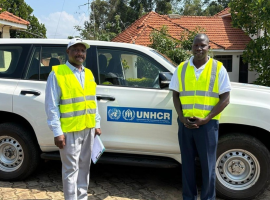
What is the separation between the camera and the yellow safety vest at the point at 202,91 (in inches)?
120

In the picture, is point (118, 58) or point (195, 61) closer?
point (195, 61)

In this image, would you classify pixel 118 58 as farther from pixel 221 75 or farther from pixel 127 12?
pixel 127 12

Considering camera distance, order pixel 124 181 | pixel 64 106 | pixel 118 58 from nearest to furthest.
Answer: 1. pixel 64 106
2. pixel 118 58
3. pixel 124 181

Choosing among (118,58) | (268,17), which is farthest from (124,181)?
(268,17)

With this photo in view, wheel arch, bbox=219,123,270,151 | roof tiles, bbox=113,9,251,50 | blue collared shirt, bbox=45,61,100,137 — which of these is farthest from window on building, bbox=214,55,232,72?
blue collared shirt, bbox=45,61,100,137

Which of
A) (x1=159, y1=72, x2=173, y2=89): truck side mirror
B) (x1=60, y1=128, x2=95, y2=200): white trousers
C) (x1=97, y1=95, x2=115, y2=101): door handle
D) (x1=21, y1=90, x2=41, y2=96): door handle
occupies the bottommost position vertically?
(x1=60, y1=128, x2=95, y2=200): white trousers

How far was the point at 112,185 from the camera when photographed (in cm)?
420

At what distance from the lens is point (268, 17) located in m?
9.58

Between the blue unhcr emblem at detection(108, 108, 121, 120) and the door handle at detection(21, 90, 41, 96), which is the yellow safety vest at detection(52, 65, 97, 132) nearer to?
the blue unhcr emblem at detection(108, 108, 121, 120)

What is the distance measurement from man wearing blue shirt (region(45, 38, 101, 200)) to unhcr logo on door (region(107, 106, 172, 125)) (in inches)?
22.7

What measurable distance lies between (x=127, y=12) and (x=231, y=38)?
72.3 ft

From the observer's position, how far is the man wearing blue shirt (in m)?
2.95

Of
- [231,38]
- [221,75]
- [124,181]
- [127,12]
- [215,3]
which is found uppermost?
[215,3]

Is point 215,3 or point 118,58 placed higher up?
point 215,3
